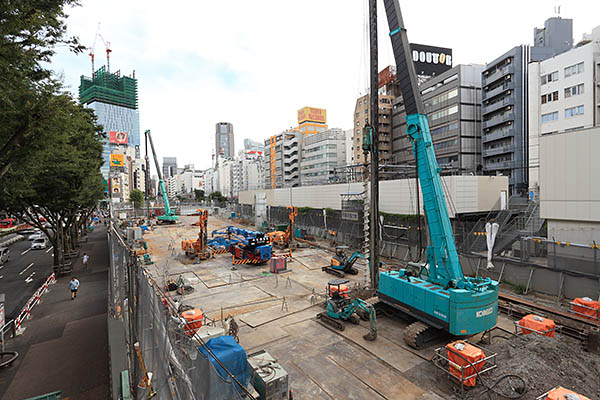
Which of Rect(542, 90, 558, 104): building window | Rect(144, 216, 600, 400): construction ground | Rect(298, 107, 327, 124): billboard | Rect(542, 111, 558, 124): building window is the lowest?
Rect(144, 216, 600, 400): construction ground

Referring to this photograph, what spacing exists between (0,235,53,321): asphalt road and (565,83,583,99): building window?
57.3 meters

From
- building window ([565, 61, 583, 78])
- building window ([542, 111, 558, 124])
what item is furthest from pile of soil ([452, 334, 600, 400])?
building window ([565, 61, 583, 78])

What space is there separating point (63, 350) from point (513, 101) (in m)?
59.2

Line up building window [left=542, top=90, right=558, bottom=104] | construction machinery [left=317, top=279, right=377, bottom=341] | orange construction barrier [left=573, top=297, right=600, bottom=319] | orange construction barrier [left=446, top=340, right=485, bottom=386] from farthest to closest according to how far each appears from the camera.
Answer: building window [left=542, top=90, right=558, bottom=104] → construction machinery [left=317, top=279, right=377, bottom=341] → orange construction barrier [left=573, top=297, right=600, bottom=319] → orange construction barrier [left=446, top=340, right=485, bottom=386]

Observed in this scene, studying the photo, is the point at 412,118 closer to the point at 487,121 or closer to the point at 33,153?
the point at 33,153

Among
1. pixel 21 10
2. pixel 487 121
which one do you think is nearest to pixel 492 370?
pixel 21 10

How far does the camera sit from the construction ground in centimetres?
916

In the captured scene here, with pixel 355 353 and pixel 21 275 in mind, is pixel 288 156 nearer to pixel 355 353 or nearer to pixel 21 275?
pixel 21 275

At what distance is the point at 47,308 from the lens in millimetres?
17969

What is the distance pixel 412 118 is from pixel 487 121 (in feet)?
161

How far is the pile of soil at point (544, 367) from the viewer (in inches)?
339

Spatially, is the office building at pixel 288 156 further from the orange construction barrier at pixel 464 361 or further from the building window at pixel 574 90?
the orange construction barrier at pixel 464 361

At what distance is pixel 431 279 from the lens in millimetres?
13008

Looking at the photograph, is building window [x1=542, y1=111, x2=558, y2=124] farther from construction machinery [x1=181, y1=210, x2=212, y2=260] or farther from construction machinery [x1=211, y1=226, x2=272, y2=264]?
construction machinery [x1=181, y1=210, x2=212, y2=260]
